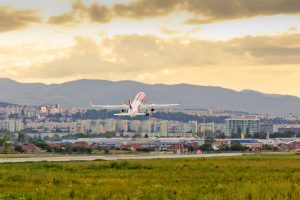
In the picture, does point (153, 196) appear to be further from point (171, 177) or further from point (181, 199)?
point (171, 177)

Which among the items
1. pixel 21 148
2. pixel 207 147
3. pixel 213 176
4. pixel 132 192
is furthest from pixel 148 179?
pixel 207 147

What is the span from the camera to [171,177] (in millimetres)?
44969

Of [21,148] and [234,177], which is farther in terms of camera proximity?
[21,148]

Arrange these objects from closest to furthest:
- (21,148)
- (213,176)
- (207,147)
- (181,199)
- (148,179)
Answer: (181,199) < (148,179) < (213,176) < (21,148) < (207,147)

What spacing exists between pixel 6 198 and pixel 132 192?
227 inches

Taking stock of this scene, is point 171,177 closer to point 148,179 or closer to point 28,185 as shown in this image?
point 148,179

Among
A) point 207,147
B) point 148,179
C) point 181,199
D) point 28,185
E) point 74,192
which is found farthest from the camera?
point 207,147

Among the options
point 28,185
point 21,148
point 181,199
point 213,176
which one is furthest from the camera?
point 21,148

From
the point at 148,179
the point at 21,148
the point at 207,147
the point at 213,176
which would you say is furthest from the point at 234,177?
the point at 207,147

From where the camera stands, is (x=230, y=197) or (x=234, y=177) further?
(x=234, y=177)

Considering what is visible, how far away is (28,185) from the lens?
38.2m

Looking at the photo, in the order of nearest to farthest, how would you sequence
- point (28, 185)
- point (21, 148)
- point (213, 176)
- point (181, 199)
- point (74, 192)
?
point (181, 199) < point (74, 192) < point (28, 185) < point (213, 176) < point (21, 148)

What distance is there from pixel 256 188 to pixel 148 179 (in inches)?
427

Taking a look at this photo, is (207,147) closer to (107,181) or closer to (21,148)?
(21,148)
